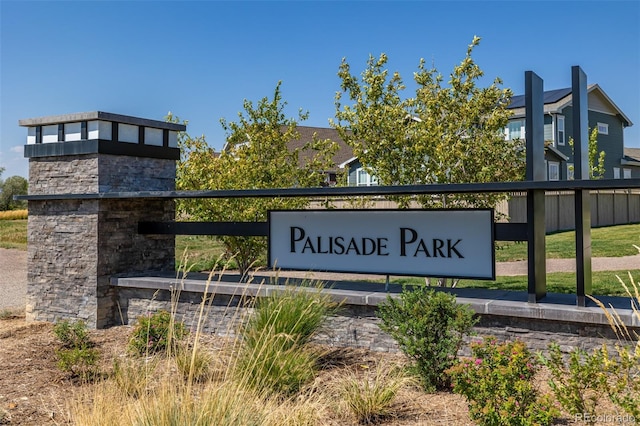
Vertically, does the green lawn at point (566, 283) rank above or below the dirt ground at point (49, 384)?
above

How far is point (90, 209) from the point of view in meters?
9.91

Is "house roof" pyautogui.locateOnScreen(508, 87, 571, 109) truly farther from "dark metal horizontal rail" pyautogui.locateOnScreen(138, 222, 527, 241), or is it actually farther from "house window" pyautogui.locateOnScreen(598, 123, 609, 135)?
"dark metal horizontal rail" pyautogui.locateOnScreen(138, 222, 527, 241)

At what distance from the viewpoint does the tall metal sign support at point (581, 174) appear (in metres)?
7.12

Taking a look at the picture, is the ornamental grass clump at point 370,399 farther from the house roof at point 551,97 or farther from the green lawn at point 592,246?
the house roof at point 551,97

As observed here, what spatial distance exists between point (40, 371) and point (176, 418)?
4.19 meters

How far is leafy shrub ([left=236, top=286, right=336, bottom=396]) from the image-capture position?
572cm

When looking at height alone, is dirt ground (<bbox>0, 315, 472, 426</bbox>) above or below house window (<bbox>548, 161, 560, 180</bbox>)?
below

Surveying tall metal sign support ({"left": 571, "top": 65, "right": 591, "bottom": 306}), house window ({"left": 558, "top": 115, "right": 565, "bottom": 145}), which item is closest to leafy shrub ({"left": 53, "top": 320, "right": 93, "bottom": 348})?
tall metal sign support ({"left": 571, "top": 65, "right": 591, "bottom": 306})

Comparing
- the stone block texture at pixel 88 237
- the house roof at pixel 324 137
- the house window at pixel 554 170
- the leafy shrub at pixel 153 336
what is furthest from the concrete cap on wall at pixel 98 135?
the house roof at pixel 324 137

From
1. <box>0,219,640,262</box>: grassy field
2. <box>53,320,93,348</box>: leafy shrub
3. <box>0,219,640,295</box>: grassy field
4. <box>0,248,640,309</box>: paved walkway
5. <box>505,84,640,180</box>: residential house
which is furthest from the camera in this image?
<box>505,84,640,180</box>: residential house

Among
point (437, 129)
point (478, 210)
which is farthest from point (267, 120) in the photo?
point (478, 210)

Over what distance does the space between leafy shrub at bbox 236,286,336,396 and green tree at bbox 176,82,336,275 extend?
13.7 feet

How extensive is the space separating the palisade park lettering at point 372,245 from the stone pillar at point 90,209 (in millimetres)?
2887

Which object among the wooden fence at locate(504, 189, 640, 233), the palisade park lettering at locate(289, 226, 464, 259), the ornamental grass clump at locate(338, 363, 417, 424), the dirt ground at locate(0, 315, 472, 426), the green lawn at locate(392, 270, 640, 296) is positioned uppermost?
the wooden fence at locate(504, 189, 640, 233)
